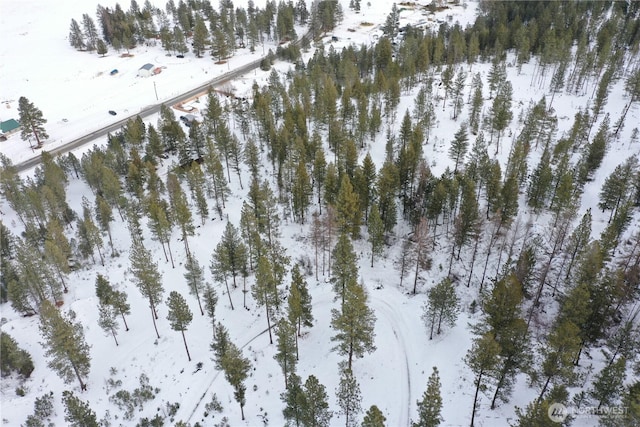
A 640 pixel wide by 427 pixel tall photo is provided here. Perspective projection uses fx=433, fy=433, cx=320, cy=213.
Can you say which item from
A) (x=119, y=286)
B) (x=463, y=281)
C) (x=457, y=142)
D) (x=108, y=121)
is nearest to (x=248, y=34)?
(x=108, y=121)

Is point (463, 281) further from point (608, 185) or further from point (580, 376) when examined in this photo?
point (608, 185)

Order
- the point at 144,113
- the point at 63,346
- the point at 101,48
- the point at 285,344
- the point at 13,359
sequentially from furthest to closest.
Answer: the point at 101,48 < the point at 144,113 < the point at 13,359 < the point at 63,346 < the point at 285,344

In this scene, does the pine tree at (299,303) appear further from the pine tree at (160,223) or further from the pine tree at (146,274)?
the pine tree at (160,223)

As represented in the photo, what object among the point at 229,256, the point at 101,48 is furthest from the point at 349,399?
the point at 101,48

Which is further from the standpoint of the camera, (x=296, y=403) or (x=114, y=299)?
(x=114, y=299)

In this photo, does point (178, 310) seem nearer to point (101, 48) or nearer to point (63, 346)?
point (63, 346)

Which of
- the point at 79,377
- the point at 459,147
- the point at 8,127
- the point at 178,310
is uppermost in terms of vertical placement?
the point at 459,147
